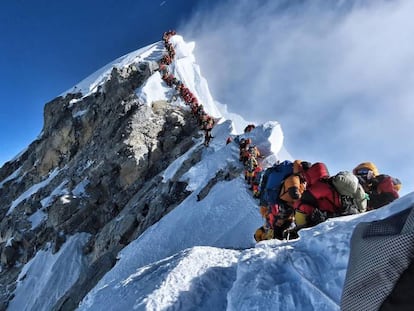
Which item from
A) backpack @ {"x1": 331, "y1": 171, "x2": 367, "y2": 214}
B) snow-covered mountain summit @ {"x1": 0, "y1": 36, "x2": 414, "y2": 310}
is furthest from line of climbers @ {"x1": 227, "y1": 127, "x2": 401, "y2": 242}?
snow-covered mountain summit @ {"x1": 0, "y1": 36, "x2": 414, "y2": 310}

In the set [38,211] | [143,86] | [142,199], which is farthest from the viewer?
[143,86]

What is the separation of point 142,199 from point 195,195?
6.48 metres

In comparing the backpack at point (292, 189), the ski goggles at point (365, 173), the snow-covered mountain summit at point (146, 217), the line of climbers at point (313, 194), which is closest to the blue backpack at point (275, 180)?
the line of climbers at point (313, 194)

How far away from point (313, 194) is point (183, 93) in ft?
93.4

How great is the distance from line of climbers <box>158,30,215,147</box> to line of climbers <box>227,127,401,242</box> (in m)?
14.4

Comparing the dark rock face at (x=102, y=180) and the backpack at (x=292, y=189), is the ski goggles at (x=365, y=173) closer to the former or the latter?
the backpack at (x=292, y=189)

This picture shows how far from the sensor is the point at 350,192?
6.89 meters

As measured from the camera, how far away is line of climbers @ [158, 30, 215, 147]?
89.1ft

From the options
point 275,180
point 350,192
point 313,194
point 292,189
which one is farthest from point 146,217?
point 350,192

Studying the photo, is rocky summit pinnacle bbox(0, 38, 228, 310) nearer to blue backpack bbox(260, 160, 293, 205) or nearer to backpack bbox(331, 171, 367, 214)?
blue backpack bbox(260, 160, 293, 205)

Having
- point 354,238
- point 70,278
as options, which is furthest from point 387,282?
point 70,278

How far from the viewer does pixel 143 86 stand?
35.3 meters

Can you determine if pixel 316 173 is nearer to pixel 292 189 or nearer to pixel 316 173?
pixel 316 173

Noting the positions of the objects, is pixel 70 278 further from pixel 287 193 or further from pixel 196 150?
pixel 287 193
